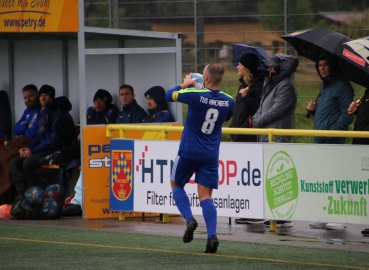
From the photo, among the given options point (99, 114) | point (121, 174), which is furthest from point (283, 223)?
point (99, 114)

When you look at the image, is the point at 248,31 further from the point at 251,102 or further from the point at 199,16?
the point at 251,102

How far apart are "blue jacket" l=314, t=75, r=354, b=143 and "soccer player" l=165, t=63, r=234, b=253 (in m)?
2.42

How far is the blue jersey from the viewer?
8539mm

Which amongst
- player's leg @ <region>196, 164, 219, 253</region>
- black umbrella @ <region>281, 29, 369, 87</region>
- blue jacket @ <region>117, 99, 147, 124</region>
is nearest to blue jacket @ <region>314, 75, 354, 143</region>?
black umbrella @ <region>281, 29, 369, 87</region>

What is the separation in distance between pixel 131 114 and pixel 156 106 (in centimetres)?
37

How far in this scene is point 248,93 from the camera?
11391mm

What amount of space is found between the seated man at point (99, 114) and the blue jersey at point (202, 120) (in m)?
3.66

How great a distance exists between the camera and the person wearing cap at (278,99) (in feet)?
36.1

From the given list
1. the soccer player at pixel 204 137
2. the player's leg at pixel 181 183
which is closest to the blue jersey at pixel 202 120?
the soccer player at pixel 204 137

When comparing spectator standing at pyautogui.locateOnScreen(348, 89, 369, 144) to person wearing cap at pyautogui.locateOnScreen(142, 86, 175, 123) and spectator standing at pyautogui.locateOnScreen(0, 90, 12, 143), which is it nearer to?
person wearing cap at pyautogui.locateOnScreen(142, 86, 175, 123)

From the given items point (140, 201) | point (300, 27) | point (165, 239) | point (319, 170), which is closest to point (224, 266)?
point (165, 239)

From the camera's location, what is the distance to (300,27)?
15.8 metres

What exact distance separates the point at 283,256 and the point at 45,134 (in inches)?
207

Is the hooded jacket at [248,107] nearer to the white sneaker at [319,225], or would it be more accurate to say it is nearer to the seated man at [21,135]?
the white sneaker at [319,225]
